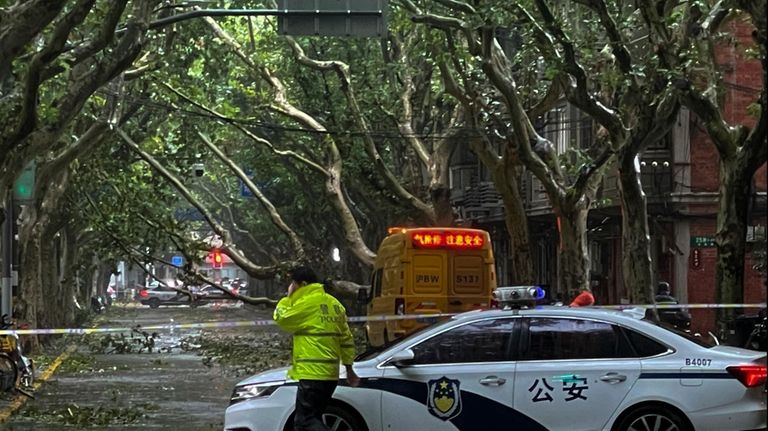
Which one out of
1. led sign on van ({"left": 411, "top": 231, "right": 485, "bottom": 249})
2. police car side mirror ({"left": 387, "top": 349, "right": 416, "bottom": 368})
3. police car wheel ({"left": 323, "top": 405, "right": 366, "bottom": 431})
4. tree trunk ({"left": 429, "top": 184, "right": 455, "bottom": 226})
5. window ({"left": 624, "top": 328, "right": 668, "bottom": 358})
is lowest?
police car wheel ({"left": 323, "top": 405, "right": 366, "bottom": 431})

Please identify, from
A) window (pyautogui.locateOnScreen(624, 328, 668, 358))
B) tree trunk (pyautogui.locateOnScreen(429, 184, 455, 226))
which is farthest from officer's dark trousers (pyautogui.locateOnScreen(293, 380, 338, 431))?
tree trunk (pyautogui.locateOnScreen(429, 184, 455, 226))

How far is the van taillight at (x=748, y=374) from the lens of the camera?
9.46 metres

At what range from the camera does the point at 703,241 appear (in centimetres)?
2584

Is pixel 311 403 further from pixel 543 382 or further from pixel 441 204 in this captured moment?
pixel 441 204

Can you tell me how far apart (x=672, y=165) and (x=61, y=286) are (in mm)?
20860

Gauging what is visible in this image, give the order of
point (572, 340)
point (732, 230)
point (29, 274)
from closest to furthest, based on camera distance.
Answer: point (572, 340)
point (732, 230)
point (29, 274)

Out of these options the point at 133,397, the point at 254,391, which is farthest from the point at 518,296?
the point at 133,397

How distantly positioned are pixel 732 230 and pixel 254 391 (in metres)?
7.92

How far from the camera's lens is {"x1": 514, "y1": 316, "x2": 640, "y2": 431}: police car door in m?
9.60

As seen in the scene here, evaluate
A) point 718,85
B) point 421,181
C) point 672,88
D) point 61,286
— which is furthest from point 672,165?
point 61,286

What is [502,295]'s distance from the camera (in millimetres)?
10258

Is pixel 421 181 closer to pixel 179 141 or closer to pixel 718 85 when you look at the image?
pixel 179 141

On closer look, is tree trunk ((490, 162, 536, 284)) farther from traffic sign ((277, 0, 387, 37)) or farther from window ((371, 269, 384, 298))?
traffic sign ((277, 0, 387, 37))

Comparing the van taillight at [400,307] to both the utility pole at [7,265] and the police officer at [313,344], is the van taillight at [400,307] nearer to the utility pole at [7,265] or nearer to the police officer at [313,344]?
the utility pole at [7,265]
